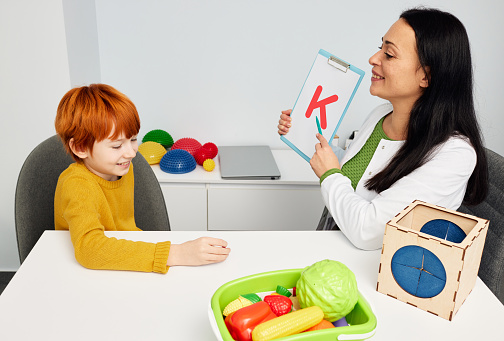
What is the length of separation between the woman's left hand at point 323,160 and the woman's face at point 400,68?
0.21m

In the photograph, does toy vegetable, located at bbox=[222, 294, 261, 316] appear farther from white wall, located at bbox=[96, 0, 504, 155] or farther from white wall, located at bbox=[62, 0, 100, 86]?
white wall, located at bbox=[96, 0, 504, 155]

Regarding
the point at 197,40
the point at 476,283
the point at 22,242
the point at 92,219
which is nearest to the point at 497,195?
the point at 476,283

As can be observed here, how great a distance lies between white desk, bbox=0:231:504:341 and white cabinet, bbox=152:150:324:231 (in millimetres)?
947

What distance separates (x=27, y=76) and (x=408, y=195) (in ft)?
4.93

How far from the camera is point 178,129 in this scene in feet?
7.48

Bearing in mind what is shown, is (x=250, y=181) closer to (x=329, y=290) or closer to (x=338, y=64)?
(x=338, y=64)

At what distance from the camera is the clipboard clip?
1287 millimetres

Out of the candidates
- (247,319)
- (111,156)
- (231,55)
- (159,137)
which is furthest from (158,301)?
(231,55)

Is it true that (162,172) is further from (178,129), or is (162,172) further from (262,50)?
(262,50)

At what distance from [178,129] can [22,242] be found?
120cm

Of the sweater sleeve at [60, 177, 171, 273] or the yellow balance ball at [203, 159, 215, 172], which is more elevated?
the sweater sleeve at [60, 177, 171, 273]

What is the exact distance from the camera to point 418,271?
82cm

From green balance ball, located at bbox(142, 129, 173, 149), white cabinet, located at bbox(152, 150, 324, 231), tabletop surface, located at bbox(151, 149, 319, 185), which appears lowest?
white cabinet, located at bbox(152, 150, 324, 231)

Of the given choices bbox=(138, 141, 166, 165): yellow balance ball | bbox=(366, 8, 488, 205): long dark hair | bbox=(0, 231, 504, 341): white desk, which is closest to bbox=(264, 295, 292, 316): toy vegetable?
bbox=(0, 231, 504, 341): white desk
